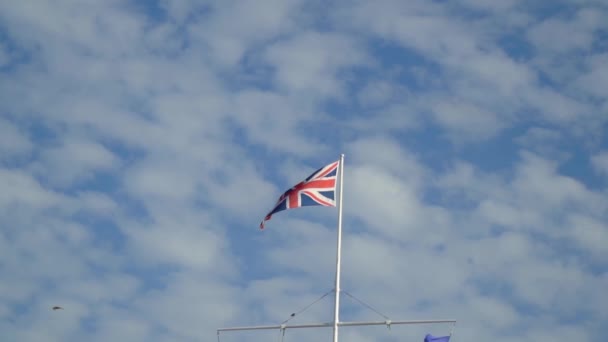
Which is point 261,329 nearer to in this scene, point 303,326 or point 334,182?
point 303,326

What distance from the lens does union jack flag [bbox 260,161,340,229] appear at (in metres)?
54.7

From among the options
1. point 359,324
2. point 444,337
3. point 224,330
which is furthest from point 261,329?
point 444,337

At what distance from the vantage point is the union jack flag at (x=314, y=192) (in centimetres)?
5469

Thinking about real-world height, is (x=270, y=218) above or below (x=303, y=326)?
above

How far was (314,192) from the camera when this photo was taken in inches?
2159

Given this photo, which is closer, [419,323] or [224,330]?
[419,323]

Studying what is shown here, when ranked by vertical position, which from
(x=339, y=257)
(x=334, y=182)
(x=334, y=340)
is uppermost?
(x=334, y=182)

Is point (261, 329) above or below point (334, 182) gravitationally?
below

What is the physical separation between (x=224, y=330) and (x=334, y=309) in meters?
6.49

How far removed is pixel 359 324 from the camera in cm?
5366

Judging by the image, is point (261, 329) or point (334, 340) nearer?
point (334, 340)

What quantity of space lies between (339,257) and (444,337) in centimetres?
607

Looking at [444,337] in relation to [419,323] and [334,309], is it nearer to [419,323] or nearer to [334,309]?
[419,323]

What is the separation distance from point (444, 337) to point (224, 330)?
10824mm
